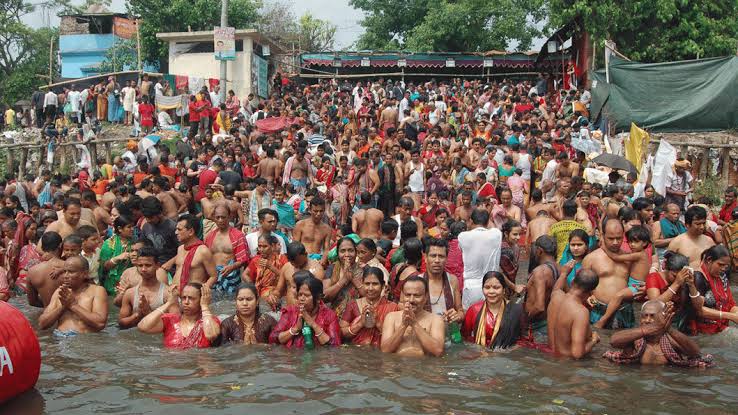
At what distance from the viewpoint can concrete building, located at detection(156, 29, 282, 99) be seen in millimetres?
25766

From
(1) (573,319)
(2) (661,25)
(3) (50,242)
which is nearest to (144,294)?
(3) (50,242)

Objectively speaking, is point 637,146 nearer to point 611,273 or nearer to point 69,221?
point 611,273

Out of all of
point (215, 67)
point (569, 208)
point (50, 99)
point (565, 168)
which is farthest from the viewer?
point (215, 67)

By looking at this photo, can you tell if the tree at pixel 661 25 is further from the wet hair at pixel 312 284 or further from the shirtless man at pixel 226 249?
the wet hair at pixel 312 284

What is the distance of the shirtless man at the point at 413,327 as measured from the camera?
6676 millimetres

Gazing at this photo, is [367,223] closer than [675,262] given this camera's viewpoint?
No

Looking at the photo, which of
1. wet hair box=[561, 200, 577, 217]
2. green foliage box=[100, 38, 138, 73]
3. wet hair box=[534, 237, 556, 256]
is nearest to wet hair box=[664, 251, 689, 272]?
wet hair box=[534, 237, 556, 256]

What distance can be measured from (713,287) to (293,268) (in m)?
4.15

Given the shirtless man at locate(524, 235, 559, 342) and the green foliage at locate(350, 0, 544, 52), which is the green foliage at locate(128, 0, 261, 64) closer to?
the green foliage at locate(350, 0, 544, 52)

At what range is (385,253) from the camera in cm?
886

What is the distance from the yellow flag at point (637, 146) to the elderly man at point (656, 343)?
28.3 ft

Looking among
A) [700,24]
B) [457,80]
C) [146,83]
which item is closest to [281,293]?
[146,83]

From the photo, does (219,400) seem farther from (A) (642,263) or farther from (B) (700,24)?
(B) (700,24)

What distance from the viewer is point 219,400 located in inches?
243
